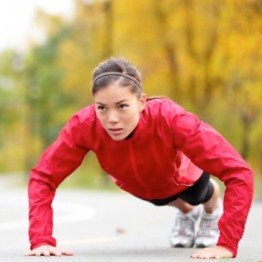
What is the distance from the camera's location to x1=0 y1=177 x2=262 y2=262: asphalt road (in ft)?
16.6

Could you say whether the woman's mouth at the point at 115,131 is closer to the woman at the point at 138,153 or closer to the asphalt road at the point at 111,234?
the woman at the point at 138,153

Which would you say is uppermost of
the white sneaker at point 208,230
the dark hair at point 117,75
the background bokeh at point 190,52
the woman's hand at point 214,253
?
the background bokeh at point 190,52

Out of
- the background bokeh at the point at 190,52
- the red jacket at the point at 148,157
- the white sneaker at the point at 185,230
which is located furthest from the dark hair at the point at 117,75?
the background bokeh at the point at 190,52

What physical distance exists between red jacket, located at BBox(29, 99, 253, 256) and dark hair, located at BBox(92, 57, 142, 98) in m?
0.29

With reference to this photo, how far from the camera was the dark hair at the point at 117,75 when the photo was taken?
4.88m

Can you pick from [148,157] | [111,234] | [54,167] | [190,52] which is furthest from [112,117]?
[190,52]

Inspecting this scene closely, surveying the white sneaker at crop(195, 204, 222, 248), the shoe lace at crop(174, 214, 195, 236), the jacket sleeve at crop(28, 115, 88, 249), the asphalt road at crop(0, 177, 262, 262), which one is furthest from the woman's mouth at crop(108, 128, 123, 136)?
the shoe lace at crop(174, 214, 195, 236)

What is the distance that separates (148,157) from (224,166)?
19.4 inches

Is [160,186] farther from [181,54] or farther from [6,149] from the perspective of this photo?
[6,149]

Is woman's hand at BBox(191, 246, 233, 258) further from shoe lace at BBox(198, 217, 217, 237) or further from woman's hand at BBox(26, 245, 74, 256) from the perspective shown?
shoe lace at BBox(198, 217, 217, 237)

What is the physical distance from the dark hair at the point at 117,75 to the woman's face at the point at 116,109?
29 millimetres

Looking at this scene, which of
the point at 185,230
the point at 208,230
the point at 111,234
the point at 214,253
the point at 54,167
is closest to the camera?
the point at 214,253

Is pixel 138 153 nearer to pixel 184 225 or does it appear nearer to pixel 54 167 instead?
pixel 54 167

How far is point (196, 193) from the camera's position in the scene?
593 centimetres
